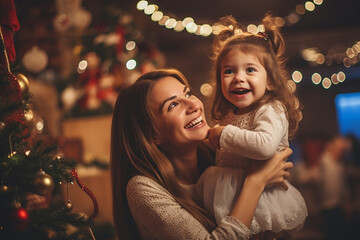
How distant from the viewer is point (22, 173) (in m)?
1.09

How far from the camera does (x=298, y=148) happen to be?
1062 centimetres

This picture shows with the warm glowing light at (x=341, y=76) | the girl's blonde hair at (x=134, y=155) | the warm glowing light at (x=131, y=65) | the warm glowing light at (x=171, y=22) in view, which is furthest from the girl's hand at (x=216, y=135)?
the warm glowing light at (x=341, y=76)

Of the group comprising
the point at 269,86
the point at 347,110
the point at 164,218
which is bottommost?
the point at 347,110

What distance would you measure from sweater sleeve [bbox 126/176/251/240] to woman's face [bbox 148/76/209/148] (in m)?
0.24

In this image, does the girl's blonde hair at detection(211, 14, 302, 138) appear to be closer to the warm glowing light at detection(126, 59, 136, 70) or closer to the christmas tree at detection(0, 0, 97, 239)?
the christmas tree at detection(0, 0, 97, 239)

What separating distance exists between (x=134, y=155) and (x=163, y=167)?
0.49 ft

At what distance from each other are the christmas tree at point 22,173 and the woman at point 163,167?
35 centimetres

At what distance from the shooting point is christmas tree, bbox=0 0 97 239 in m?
1.05

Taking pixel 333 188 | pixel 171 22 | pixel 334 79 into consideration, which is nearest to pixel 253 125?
pixel 171 22

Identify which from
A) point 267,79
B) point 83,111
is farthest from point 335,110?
point 267,79

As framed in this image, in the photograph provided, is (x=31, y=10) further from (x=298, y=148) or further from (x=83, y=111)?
(x=298, y=148)

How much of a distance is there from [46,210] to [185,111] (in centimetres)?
72

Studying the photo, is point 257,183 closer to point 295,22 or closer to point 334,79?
point 295,22

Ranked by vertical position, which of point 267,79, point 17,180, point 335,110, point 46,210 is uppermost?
point 267,79
